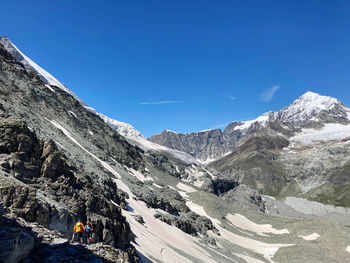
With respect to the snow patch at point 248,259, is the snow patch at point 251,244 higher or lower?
higher

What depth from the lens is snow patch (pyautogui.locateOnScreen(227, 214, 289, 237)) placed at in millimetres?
106250

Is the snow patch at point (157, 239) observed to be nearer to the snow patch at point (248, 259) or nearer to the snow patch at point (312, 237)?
the snow patch at point (248, 259)

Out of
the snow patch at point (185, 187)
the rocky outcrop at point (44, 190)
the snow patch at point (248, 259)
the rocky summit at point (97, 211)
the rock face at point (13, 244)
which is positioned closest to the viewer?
the rock face at point (13, 244)

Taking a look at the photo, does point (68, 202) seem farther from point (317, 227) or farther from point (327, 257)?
point (317, 227)

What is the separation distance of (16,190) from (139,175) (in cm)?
8157

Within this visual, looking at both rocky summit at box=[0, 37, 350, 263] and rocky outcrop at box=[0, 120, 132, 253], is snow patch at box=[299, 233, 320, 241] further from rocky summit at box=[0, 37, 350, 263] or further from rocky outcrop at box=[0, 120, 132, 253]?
rocky outcrop at box=[0, 120, 132, 253]

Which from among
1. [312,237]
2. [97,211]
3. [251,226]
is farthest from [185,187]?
[97,211]

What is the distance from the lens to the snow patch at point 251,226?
349ft

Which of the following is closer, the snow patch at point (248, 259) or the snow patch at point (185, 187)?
the snow patch at point (248, 259)

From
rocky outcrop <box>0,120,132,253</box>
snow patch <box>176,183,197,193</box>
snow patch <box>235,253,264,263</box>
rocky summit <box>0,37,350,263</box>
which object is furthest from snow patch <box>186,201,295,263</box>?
rocky outcrop <box>0,120,132,253</box>

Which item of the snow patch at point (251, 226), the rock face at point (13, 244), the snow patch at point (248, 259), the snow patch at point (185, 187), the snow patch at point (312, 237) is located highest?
the snow patch at point (185, 187)

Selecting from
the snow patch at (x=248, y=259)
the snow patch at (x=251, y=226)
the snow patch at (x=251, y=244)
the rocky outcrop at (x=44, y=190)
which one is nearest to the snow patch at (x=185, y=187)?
the snow patch at (x=251, y=226)

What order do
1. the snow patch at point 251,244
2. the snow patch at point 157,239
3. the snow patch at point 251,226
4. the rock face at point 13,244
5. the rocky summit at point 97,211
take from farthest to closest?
the snow patch at point 251,226
the snow patch at point 251,244
the snow patch at point 157,239
the rocky summit at point 97,211
the rock face at point 13,244

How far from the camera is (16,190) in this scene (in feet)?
64.0
